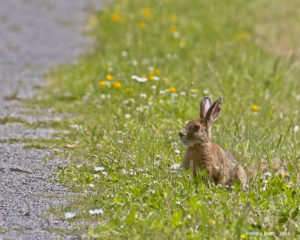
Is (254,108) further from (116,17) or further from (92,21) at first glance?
(92,21)

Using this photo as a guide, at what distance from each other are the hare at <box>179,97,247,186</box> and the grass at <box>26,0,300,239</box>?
0.15m

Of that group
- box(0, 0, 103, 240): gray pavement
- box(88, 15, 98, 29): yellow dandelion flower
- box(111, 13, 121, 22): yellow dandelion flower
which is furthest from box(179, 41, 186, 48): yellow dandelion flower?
box(88, 15, 98, 29): yellow dandelion flower

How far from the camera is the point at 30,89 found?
29.7 feet

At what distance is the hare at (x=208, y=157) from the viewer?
5086 millimetres

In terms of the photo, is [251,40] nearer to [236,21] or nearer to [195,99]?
[236,21]

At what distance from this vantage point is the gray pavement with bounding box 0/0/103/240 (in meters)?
4.62

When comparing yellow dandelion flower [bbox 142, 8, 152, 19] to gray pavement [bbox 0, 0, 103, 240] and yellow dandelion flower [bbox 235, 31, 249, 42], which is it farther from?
yellow dandelion flower [bbox 235, 31, 249, 42]

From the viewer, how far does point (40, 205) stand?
4848 millimetres

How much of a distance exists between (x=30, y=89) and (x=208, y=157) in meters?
4.65

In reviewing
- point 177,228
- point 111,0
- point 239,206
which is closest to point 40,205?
point 177,228

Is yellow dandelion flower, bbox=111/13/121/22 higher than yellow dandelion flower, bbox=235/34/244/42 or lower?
higher

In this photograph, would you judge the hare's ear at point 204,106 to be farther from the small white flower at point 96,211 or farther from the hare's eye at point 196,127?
the small white flower at point 96,211

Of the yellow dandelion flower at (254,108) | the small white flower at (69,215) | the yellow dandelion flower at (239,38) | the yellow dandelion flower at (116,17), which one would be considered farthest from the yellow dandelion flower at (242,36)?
the small white flower at (69,215)

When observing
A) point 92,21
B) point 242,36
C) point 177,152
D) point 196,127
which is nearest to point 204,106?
point 196,127
